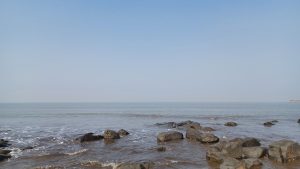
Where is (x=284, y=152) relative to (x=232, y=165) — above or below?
above

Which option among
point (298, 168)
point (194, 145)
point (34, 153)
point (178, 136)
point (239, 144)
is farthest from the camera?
point (178, 136)

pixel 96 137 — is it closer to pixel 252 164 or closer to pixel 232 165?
pixel 232 165

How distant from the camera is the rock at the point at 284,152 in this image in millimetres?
24062

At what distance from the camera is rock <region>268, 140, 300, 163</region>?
2406 cm

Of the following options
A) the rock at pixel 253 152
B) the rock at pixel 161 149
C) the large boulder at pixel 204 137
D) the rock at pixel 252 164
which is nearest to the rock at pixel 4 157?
the rock at pixel 161 149

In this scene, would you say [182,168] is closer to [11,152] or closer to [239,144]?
[239,144]

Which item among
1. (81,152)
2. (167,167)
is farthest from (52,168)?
(167,167)

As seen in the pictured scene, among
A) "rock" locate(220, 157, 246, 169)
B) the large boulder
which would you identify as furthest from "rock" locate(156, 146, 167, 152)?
"rock" locate(220, 157, 246, 169)

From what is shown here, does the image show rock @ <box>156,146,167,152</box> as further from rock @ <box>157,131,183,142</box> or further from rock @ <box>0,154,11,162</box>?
rock @ <box>0,154,11,162</box>

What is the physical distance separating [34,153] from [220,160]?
16.8 meters

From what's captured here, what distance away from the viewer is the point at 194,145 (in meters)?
31.8

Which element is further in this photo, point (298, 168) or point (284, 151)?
point (284, 151)

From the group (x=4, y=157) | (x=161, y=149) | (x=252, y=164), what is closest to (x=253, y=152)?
(x=252, y=164)

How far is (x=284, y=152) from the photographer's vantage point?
24328 millimetres
